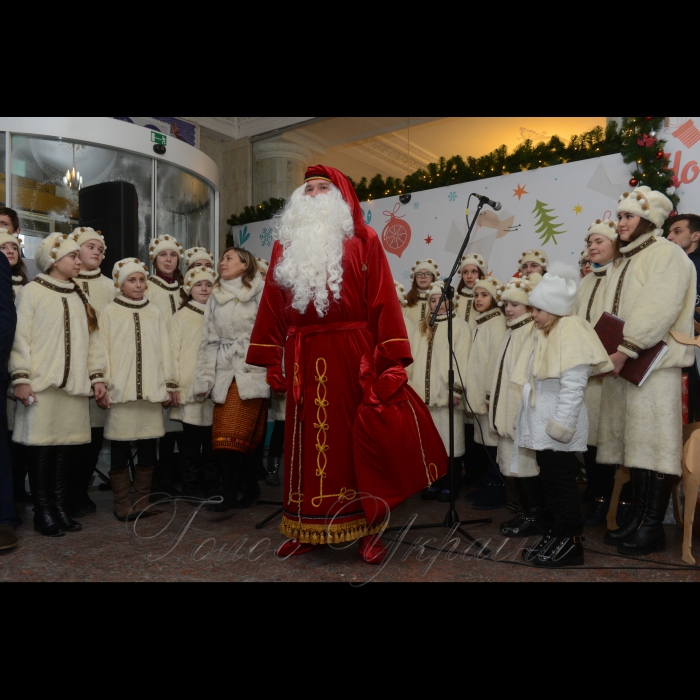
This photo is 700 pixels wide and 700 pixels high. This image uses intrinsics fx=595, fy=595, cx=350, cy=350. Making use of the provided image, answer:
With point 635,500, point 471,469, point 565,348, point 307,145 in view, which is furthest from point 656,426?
point 307,145

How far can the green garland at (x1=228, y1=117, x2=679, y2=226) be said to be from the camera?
5.21 metres

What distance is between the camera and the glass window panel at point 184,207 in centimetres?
695

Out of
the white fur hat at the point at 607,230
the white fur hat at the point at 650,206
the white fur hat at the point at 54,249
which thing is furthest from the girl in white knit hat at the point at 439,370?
the white fur hat at the point at 54,249

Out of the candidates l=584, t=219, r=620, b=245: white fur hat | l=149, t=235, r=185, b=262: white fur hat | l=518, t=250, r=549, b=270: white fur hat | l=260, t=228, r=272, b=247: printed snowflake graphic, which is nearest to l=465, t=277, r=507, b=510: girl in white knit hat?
l=518, t=250, r=549, b=270: white fur hat

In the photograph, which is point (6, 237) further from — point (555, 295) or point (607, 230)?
point (607, 230)

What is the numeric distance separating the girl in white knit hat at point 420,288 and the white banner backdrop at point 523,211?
133cm

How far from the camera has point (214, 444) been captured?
4.03 m

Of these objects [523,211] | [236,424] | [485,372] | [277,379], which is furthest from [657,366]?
[523,211]

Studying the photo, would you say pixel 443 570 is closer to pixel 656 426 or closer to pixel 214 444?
pixel 656 426

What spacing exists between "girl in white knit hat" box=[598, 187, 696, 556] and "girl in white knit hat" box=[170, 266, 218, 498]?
9.49ft

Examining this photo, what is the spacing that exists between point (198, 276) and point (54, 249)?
1208 mm

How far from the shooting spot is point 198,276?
4781 millimetres

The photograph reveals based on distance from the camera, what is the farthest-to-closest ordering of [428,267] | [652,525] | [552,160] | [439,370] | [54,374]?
[552,160], [428,267], [439,370], [54,374], [652,525]

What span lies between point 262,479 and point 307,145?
5801mm
